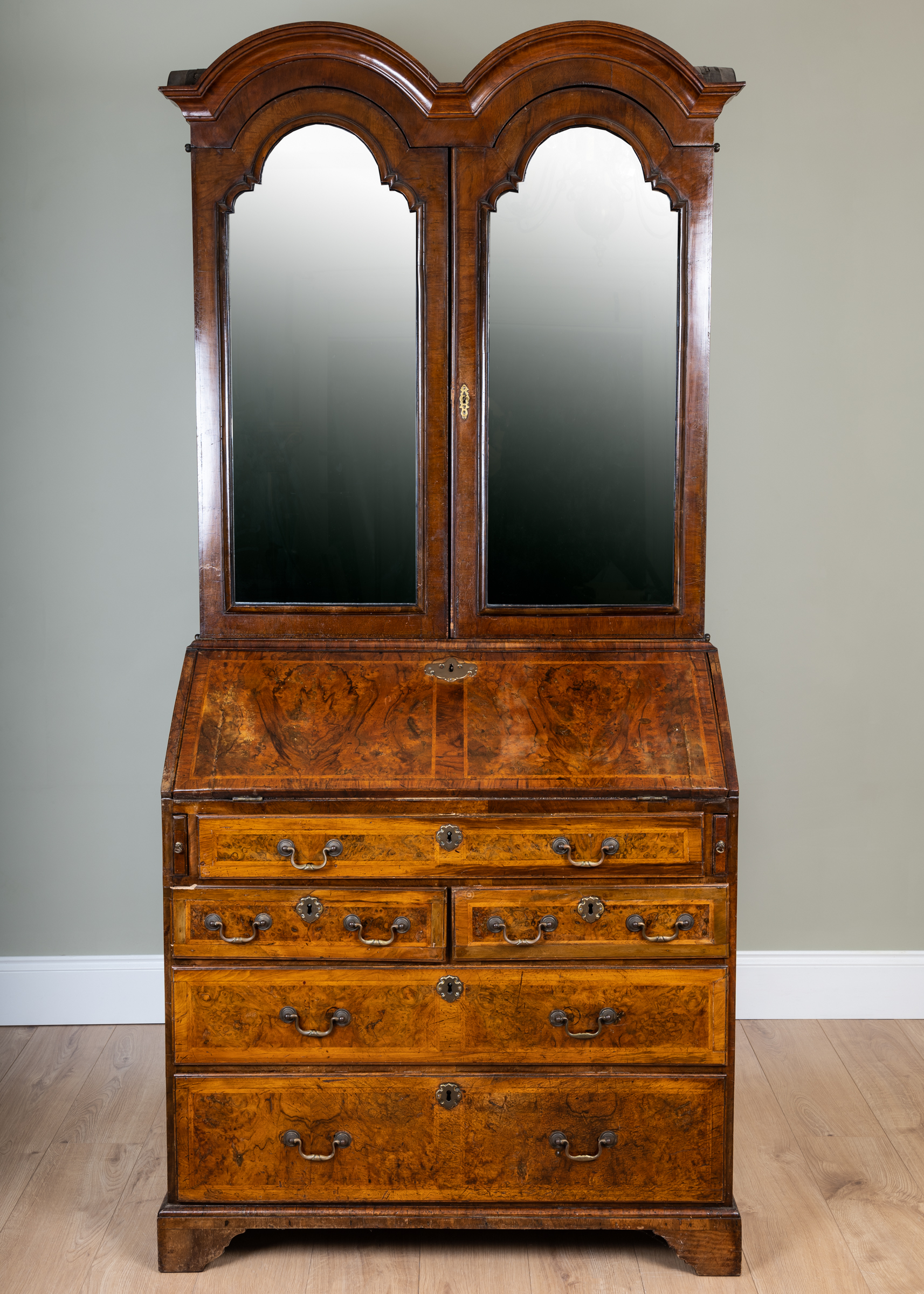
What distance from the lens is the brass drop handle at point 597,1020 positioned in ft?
6.23

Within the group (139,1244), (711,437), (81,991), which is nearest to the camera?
(139,1244)

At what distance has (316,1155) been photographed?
1923mm

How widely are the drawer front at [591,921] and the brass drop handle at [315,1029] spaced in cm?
24

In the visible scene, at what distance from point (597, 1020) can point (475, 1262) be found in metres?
0.55

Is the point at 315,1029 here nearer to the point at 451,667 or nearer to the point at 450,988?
the point at 450,988

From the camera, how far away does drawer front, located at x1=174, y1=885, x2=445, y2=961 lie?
1890 millimetres

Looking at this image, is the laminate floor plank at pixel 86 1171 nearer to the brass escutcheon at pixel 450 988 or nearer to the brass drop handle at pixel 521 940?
the brass escutcheon at pixel 450 988

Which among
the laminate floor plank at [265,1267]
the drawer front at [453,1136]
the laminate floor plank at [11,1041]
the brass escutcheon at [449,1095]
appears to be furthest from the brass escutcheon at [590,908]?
the laminate floor plank at [11,1041]

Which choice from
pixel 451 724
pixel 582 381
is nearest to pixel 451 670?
pixel 451 724

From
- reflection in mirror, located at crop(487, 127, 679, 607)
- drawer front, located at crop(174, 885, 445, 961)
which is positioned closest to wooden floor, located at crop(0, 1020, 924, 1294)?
drawer front, located at crop(174, 885, 445, 961)

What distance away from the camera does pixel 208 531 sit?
2037 mm

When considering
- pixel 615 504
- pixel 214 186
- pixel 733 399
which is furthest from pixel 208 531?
pixel 733 399

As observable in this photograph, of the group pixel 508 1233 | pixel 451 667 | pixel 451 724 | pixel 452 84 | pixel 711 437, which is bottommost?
pixel 508 1233

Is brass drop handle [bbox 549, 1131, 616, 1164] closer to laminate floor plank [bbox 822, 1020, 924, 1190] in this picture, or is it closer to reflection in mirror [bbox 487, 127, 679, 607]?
laminate floor plank [bbox 822, 1020, 924, 1190]
